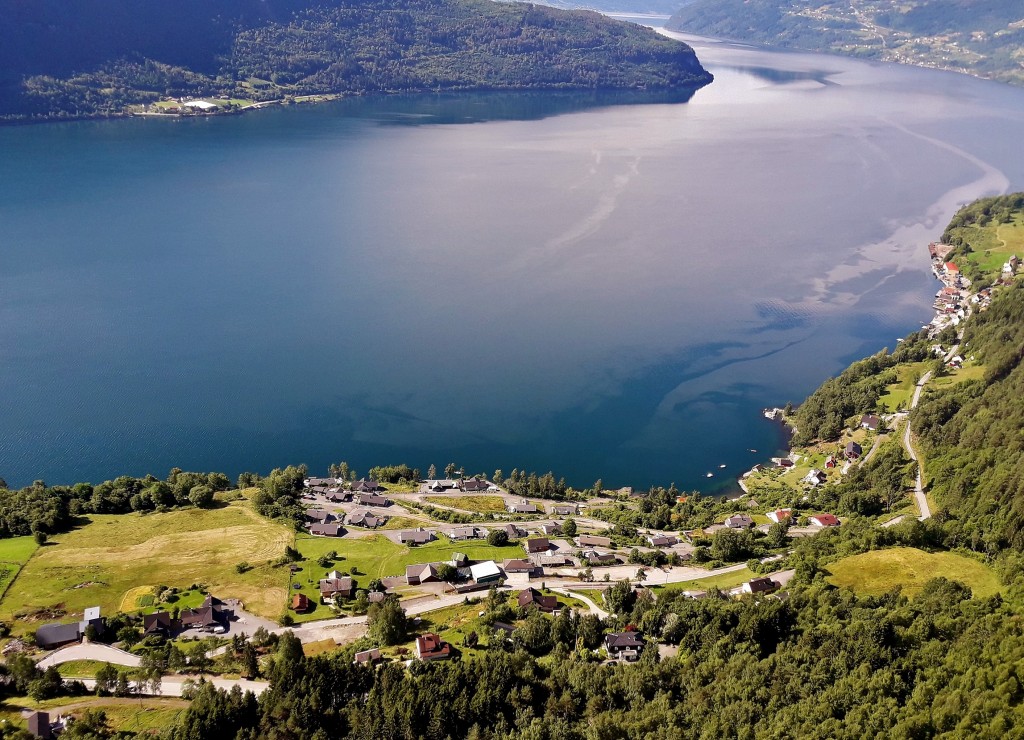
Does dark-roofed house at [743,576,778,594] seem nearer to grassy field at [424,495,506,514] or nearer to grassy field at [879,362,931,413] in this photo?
grassy field at [424,495,506,514]

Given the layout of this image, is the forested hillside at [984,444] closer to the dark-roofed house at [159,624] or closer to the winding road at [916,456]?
the winding road at [916,456]

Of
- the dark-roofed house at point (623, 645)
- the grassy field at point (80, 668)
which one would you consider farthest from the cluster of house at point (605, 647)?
the grassy field at point (80, 668)

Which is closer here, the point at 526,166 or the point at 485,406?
the point at 485,406

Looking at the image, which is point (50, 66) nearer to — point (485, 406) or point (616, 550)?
point (485, 406)

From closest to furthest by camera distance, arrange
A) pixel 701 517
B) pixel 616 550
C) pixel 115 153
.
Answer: pixel 616 550
pixel 701 517
pixel 115 153

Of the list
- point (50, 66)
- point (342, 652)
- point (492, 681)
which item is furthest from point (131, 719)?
point (50, 66)

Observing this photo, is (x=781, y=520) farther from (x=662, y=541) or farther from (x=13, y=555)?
(x=13, y=555)

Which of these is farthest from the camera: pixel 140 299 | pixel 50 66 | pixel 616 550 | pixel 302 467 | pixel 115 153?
pixel 50 66

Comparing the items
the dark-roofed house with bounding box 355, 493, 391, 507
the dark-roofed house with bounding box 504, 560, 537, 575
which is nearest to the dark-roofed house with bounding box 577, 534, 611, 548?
the dark-roofed house with bounding box 504, 560, 537, 575
